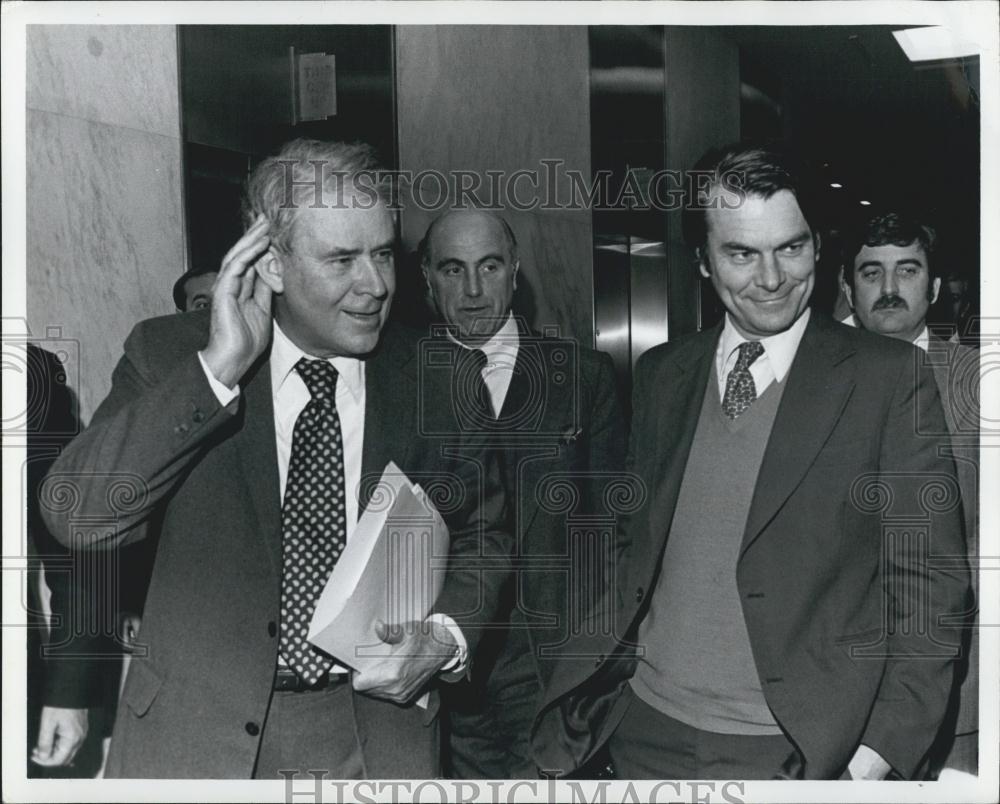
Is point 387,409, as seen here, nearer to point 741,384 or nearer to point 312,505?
point 312,505

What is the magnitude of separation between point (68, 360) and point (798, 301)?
1.90m

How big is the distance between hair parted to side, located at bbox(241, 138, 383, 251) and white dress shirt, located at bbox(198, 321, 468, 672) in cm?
28

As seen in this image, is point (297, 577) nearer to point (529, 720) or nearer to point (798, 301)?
point (529, 720)

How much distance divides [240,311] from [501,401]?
718mm

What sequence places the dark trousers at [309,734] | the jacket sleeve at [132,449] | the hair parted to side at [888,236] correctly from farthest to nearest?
1. the hair parted to side at [888,236]
2. the dark trousers at [309,734]
3. the jacket sleeve at [132,449]

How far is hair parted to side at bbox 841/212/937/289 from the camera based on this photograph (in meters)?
2.98

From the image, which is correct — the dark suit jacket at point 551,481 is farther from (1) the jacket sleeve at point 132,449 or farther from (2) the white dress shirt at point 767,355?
(1) the jacket sleeve at point 132,449

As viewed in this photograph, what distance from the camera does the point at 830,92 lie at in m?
3.12

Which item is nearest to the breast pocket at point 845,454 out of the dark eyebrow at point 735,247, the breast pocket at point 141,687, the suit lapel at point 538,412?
the dark eyebrow at point 735,247

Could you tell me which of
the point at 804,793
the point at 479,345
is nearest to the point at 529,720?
the point at 804,793

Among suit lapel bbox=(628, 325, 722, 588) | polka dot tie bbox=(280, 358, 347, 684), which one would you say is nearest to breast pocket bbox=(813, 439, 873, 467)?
suit lapel bbox=(628, 325, 722, 588)

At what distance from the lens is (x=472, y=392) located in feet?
9.82

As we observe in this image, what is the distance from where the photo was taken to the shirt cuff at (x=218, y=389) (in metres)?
2.68

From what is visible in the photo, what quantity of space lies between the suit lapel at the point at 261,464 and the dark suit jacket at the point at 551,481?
1.92ft
